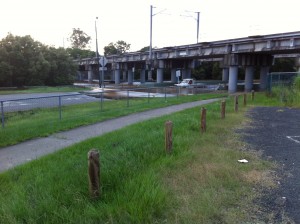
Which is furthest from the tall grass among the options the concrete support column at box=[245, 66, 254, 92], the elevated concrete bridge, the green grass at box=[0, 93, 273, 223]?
the concrete support column at box=[245, 66, 254, 92]

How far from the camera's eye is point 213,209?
4.53 metres

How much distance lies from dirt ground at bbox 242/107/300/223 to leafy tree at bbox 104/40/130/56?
12563cm

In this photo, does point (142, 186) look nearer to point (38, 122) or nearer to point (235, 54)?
point (38, 122)

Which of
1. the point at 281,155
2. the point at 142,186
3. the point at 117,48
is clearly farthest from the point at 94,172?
the point at 117,48

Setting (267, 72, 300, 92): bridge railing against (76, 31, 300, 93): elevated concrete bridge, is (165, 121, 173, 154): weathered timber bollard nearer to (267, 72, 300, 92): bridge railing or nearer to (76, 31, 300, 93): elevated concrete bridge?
(267, 72, 300, 92): bridge railing

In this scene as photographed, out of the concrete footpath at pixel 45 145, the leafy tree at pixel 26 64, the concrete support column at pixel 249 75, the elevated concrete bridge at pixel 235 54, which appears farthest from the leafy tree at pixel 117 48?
the concrete footpath at pixel 45 145

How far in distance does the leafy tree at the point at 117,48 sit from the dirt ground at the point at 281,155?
12563cm

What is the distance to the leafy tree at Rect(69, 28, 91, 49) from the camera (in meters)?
156

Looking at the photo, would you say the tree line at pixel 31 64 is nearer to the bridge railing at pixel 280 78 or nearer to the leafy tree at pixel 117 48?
the bridge railing at pixel 280 78

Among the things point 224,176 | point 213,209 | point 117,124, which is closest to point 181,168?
point 224,176

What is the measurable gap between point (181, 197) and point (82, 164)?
241 cm

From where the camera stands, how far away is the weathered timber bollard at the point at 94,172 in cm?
456

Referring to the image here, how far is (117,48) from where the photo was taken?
14700cm

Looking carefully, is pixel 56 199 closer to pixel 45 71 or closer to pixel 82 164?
pixel 82 164
